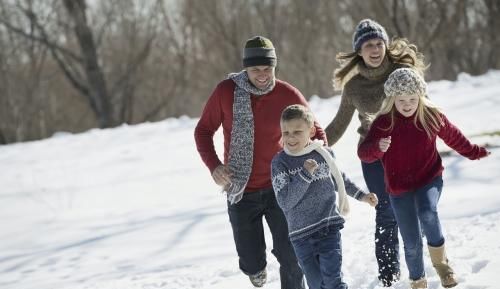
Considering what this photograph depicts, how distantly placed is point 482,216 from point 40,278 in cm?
418

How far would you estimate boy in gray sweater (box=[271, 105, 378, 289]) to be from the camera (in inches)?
132

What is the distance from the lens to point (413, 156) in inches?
138

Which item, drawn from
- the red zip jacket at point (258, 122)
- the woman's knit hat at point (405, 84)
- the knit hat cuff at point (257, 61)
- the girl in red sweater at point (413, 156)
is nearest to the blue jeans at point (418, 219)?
the girl in red sweater at point (413, 156)

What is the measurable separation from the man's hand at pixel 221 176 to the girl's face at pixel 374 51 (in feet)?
3.99

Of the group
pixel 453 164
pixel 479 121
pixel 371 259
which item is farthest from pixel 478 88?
pixel 371 259

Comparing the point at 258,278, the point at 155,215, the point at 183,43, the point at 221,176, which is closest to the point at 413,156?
the point at 221,176

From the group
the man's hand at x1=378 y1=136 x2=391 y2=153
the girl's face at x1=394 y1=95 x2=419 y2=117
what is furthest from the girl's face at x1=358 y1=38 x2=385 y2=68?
the man's hand at x1=378 y1=136 x2=391 y2=153

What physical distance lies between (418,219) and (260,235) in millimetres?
1118

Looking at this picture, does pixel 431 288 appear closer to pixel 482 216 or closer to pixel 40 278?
pixel 482 216

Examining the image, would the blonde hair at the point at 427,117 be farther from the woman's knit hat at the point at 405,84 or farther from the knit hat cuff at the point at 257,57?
the knit hat cuff at the point at 257,57

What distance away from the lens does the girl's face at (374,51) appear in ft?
13.0

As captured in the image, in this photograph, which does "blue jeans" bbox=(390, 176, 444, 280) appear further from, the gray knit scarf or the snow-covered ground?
the gray knit scarf

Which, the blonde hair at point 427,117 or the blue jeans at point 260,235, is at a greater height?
the blonde hair at point 427,117

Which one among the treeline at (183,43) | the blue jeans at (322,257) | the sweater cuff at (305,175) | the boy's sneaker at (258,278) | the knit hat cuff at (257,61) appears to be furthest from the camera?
the treeline at (183,43)
